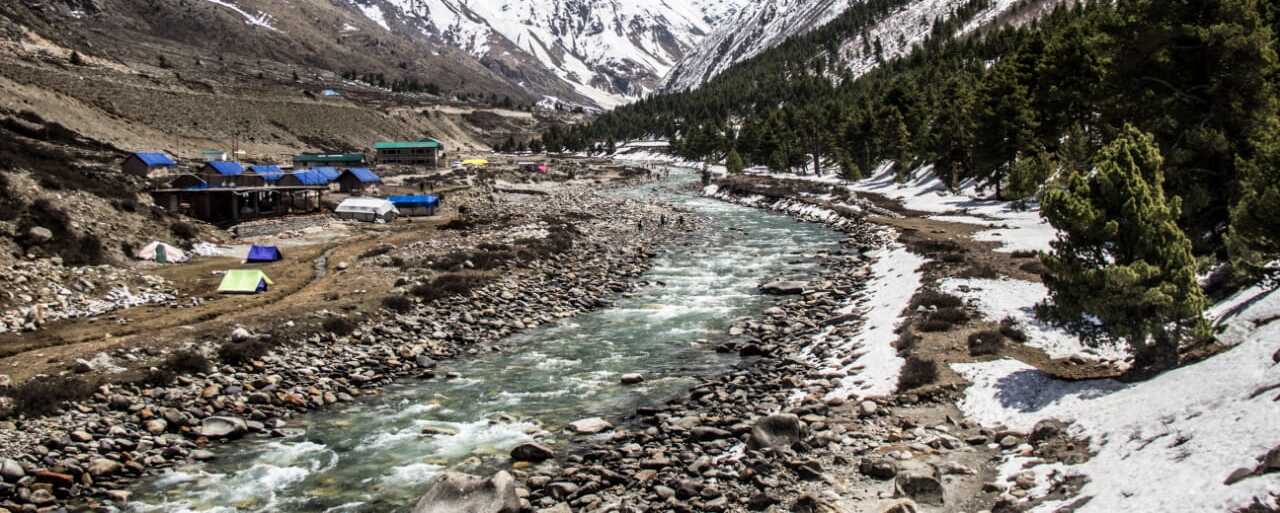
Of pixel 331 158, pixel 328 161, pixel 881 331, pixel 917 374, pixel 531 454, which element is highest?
pixel 331 158

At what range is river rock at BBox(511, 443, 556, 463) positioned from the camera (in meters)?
18.5

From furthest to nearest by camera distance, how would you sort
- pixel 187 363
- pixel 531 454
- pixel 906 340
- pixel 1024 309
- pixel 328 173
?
pixel 328 173, pixel 1024 309, pixel 906 340, pixel 187 363, pixel 531 454

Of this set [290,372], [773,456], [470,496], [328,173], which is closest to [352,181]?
[328,173]

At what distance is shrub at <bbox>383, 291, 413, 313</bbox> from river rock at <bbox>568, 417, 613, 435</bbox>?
599 inches

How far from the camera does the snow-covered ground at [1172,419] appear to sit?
10672mm

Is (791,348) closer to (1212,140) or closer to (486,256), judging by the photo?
(1212,140)

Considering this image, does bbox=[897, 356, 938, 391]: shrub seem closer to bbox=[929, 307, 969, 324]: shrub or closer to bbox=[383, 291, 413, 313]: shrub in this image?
bbox=[929, 307, 969, 324]: shrub

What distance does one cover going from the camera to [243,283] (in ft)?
119

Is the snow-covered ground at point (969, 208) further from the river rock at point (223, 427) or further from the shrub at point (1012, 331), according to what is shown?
the river rock at point (223, 427)

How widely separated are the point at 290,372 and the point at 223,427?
4661mm

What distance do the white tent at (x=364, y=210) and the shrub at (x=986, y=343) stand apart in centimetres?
5882

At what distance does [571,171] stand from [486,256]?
110 m

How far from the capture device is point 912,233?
5225 cm

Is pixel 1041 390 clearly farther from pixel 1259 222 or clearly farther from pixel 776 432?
pixel 776 432
